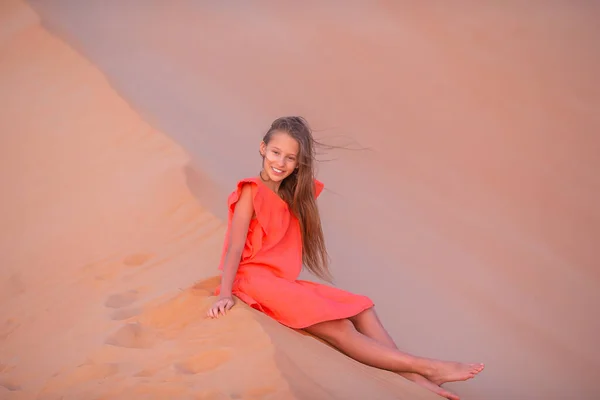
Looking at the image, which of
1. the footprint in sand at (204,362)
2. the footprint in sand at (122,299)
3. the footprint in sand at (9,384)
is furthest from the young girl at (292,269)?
the footprint in sand at (9,384)

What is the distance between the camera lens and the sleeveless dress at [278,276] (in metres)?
3.62

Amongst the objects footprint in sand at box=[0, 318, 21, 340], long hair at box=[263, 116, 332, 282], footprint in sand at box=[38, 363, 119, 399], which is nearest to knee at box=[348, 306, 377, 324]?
long hair at box=[263, 116, 332, 282]

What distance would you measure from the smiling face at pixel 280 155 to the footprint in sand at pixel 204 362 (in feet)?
3.60

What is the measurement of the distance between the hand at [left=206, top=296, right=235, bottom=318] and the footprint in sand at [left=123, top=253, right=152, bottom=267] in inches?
49.2

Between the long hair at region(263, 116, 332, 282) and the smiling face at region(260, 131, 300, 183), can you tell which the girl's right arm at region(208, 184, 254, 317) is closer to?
the smiling face at region(260, 131, 300, 183)

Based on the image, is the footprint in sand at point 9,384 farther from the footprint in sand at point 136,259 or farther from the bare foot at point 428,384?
the bare foot at point 428,384

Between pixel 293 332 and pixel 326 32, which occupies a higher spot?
pixel 326 32

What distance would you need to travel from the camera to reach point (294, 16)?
12.6 m

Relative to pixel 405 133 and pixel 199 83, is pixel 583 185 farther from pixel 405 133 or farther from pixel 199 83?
pixel 199 83

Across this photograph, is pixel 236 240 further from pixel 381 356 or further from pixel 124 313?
pixel 381 356

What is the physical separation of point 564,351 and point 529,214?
2252mm

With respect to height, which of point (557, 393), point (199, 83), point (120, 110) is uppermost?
point (199, 83)

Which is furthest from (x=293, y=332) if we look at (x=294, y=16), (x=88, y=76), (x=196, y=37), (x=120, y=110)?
(x=294, y=16)

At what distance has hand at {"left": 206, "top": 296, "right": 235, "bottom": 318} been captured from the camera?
3459 millimetres
